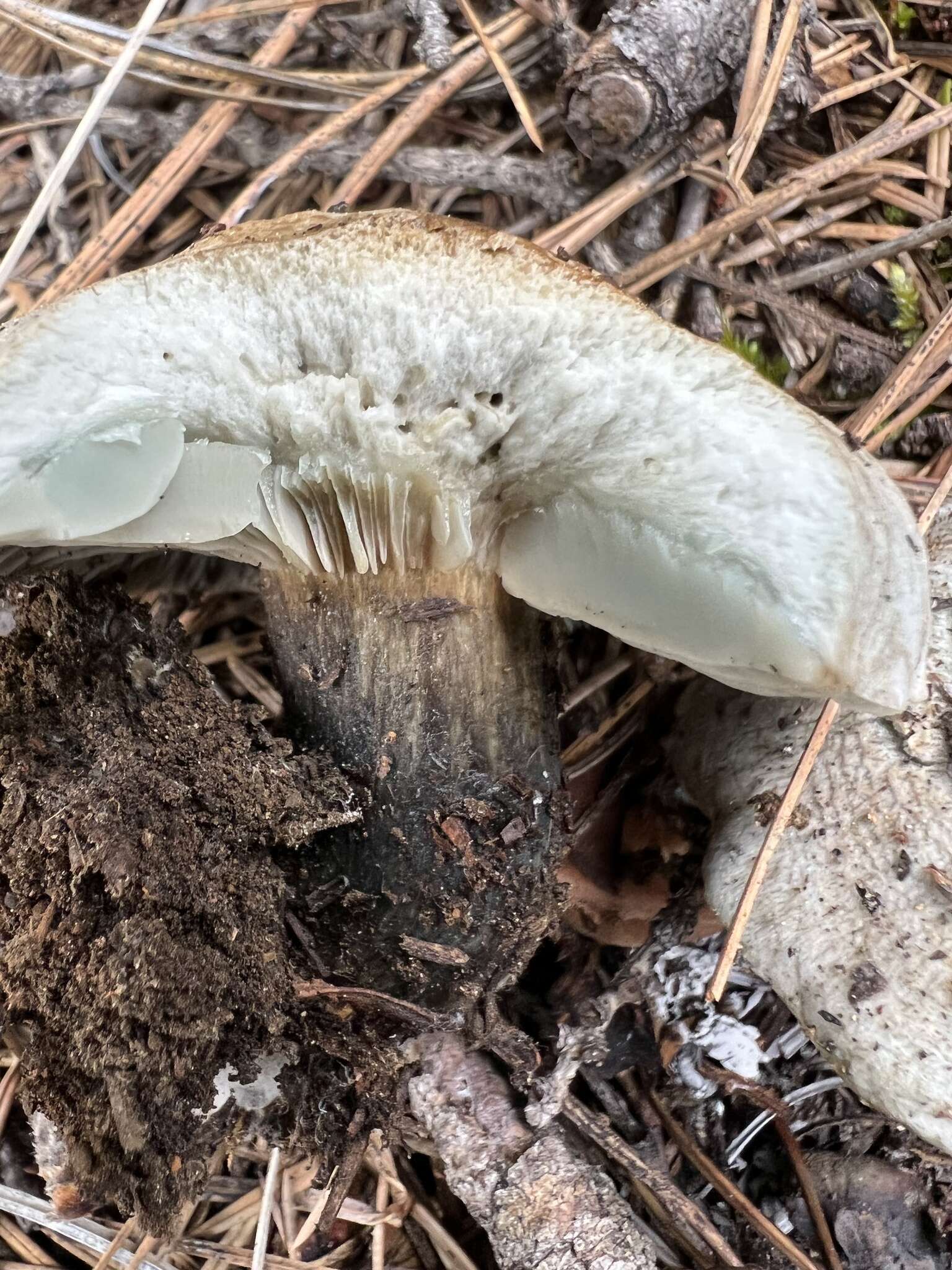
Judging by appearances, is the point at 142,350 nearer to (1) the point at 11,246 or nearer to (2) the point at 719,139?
(1) the point at 11,246

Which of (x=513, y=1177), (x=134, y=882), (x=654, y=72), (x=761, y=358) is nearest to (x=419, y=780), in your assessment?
(x=134, y=882)

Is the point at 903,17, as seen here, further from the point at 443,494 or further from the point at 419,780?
the point at 419,780

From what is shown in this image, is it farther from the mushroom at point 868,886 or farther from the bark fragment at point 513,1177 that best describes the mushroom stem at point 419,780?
the mushroom at point 868,886

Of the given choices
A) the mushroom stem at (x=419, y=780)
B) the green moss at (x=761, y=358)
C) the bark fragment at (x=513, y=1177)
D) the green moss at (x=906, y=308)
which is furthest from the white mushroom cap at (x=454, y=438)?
the bark fragment at (x=513, y=1177)

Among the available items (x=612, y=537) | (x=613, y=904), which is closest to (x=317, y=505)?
(x=612, y=537)

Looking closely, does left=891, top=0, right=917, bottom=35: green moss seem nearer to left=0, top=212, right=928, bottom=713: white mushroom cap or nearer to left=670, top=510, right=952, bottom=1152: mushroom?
left=670, top=510, right=952, bottom=1152: mushroom

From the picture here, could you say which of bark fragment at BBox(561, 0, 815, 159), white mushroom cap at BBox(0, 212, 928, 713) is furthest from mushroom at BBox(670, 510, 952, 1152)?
bark fragment at BBox(561, 0, 815, 159)
